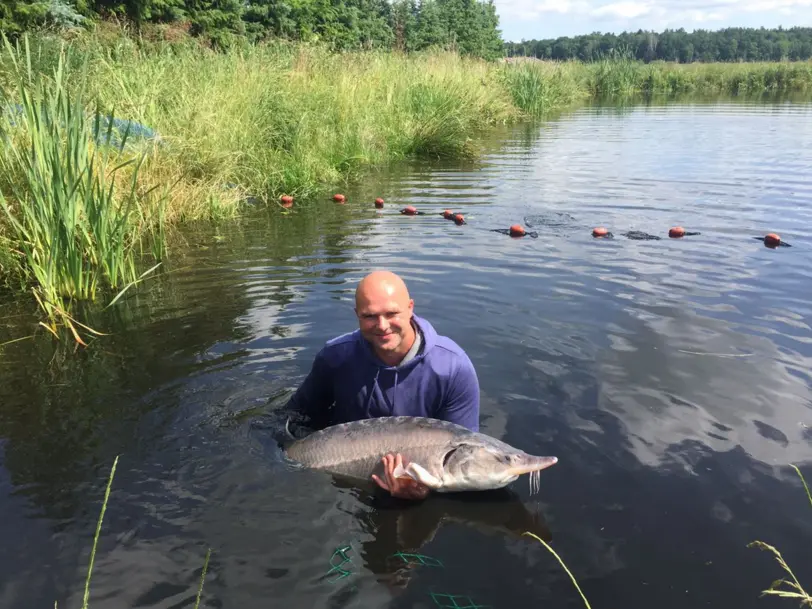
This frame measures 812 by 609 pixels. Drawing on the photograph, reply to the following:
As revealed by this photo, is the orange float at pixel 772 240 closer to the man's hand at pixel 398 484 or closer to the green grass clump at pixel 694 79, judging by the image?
the man's hand at pixel 398 484

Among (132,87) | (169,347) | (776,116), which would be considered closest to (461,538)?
(169,347)

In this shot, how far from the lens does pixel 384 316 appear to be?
143 inches

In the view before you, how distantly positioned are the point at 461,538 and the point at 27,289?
18.1ft

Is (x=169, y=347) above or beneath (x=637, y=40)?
beneath

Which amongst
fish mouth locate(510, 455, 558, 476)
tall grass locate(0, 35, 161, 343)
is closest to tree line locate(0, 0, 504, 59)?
tall grass locate(0, 35, 161, 343)

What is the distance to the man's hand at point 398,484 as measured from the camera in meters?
3.58

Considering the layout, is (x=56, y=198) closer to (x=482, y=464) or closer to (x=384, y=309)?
(x=384, y=309)

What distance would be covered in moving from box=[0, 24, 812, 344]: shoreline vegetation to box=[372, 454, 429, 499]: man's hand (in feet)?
11.7

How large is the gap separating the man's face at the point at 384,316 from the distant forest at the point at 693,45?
353ft

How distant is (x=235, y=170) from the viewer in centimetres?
1121

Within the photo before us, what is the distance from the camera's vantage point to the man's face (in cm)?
362

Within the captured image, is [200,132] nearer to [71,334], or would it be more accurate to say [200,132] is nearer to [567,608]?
[71,334]

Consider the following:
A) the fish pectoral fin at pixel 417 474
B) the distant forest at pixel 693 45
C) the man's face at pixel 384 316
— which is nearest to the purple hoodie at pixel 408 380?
the man's face at pixel 384 316

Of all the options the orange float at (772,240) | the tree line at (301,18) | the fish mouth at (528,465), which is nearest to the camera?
the fish mouth at (528,465)
